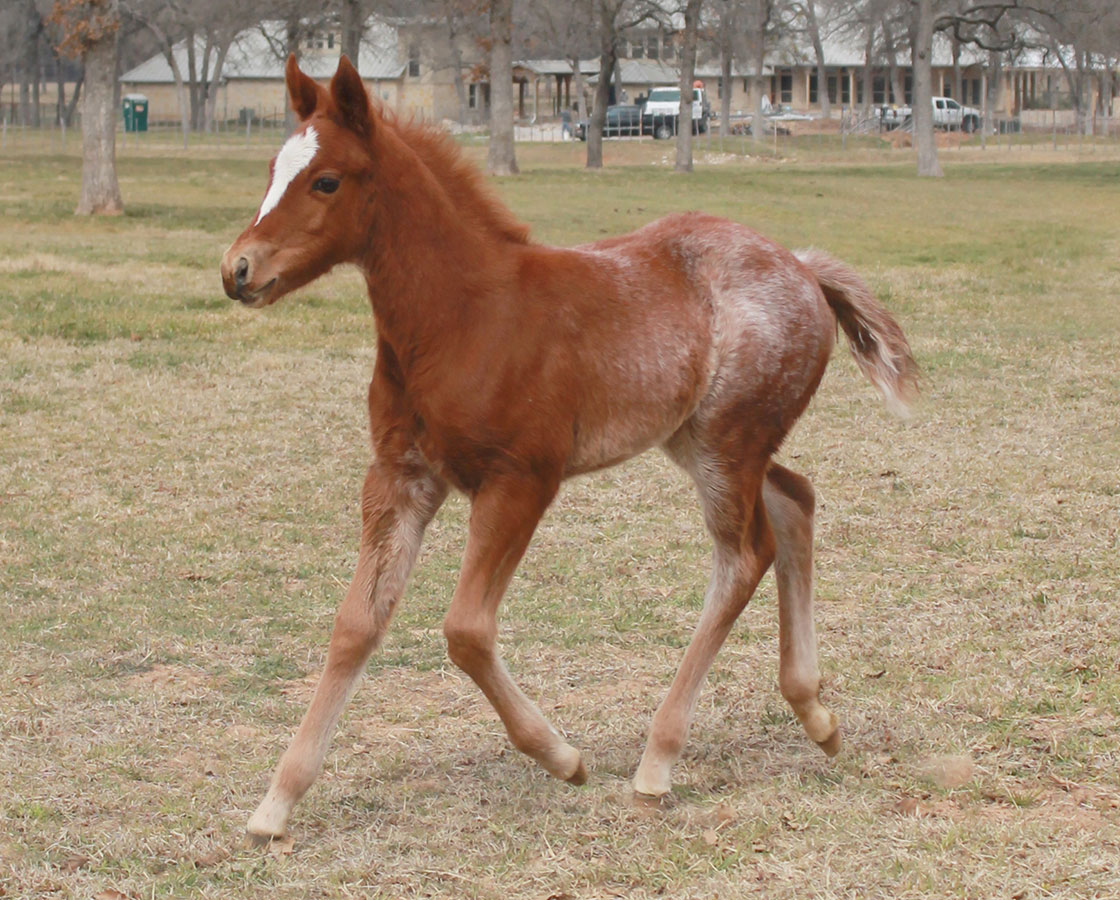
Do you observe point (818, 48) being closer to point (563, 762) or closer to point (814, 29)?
point (814, 29)

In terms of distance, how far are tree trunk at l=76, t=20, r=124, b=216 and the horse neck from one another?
726 inches

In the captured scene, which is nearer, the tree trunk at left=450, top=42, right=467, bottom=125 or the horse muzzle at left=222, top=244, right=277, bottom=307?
the horse muzzle at left=222, top=244, right=277, bottom=307

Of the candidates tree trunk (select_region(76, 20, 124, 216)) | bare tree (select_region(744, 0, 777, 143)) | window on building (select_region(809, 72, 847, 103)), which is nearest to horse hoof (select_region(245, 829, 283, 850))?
tree trunk (select_region(76, 20, 124, 216))

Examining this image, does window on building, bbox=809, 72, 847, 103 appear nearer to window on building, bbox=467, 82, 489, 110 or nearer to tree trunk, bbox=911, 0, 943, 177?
window on building, bbox=467, 82, 489, 110

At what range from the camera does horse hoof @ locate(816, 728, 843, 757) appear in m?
4.54

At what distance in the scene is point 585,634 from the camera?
5703 mm

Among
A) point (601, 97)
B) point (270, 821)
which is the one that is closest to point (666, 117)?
point (601, 97)

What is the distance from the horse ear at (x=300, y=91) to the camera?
3.95 metres

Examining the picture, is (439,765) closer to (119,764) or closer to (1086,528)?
(119,764)

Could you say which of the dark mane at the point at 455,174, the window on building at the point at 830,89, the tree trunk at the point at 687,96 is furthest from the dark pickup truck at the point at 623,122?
the dark mane at the point at 455,174

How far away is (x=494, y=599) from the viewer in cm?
402

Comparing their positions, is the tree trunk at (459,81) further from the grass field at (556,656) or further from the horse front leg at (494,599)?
the horse front leg at (494,599)

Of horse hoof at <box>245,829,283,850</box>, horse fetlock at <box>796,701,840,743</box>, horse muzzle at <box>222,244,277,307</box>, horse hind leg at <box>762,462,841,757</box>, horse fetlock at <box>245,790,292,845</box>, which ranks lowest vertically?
horse hoof at <box>245,829,283,850</box>

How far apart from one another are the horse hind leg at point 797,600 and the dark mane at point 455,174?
1209mm
